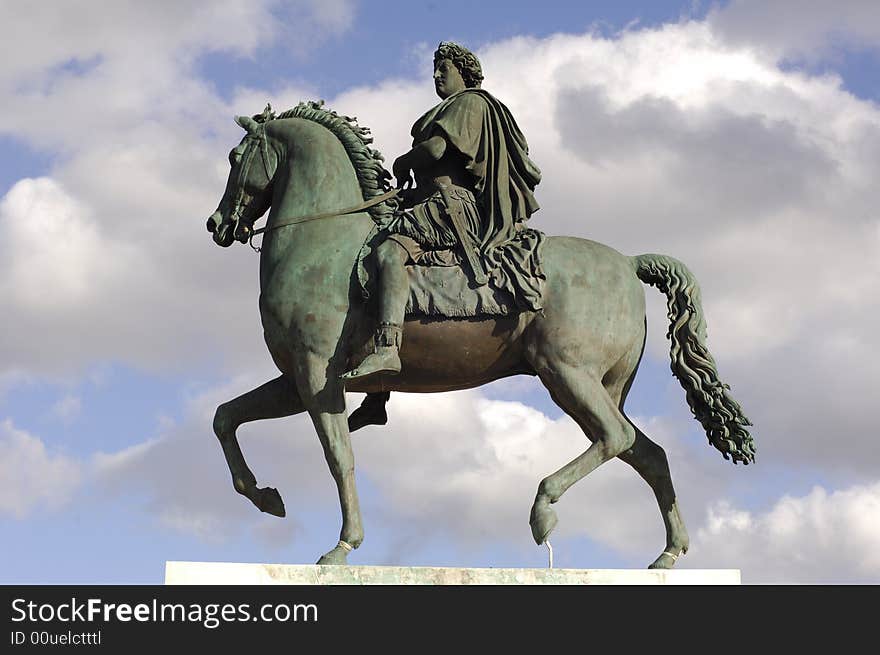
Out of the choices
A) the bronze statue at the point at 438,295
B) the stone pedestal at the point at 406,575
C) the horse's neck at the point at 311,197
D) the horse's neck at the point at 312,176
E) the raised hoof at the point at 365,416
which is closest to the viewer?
the stone pedestal at the point at 406,575

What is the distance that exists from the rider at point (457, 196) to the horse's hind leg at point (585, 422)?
0.68m

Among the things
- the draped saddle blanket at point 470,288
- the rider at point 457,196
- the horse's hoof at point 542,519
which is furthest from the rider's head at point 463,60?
the horse's hoof at point 542,519

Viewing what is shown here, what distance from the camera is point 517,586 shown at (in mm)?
12109

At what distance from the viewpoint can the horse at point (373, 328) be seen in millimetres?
13562

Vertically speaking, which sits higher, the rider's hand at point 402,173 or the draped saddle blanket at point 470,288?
the rider's hand at point 402,173

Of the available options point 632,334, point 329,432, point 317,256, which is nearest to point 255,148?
point 317,256

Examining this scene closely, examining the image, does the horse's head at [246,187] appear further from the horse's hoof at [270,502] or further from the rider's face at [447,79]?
the horse's hoof at [270,502]

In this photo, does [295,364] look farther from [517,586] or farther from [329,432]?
[517,586]

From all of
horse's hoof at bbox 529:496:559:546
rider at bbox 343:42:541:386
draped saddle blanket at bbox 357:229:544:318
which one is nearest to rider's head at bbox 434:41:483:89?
rider at bbox 343:42:541:386

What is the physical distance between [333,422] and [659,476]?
9.73ft

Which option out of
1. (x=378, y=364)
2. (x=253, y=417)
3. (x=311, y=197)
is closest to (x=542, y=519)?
(x=378, y=364)

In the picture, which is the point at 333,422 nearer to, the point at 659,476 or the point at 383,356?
the point at 383,356

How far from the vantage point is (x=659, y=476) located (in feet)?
46.7
